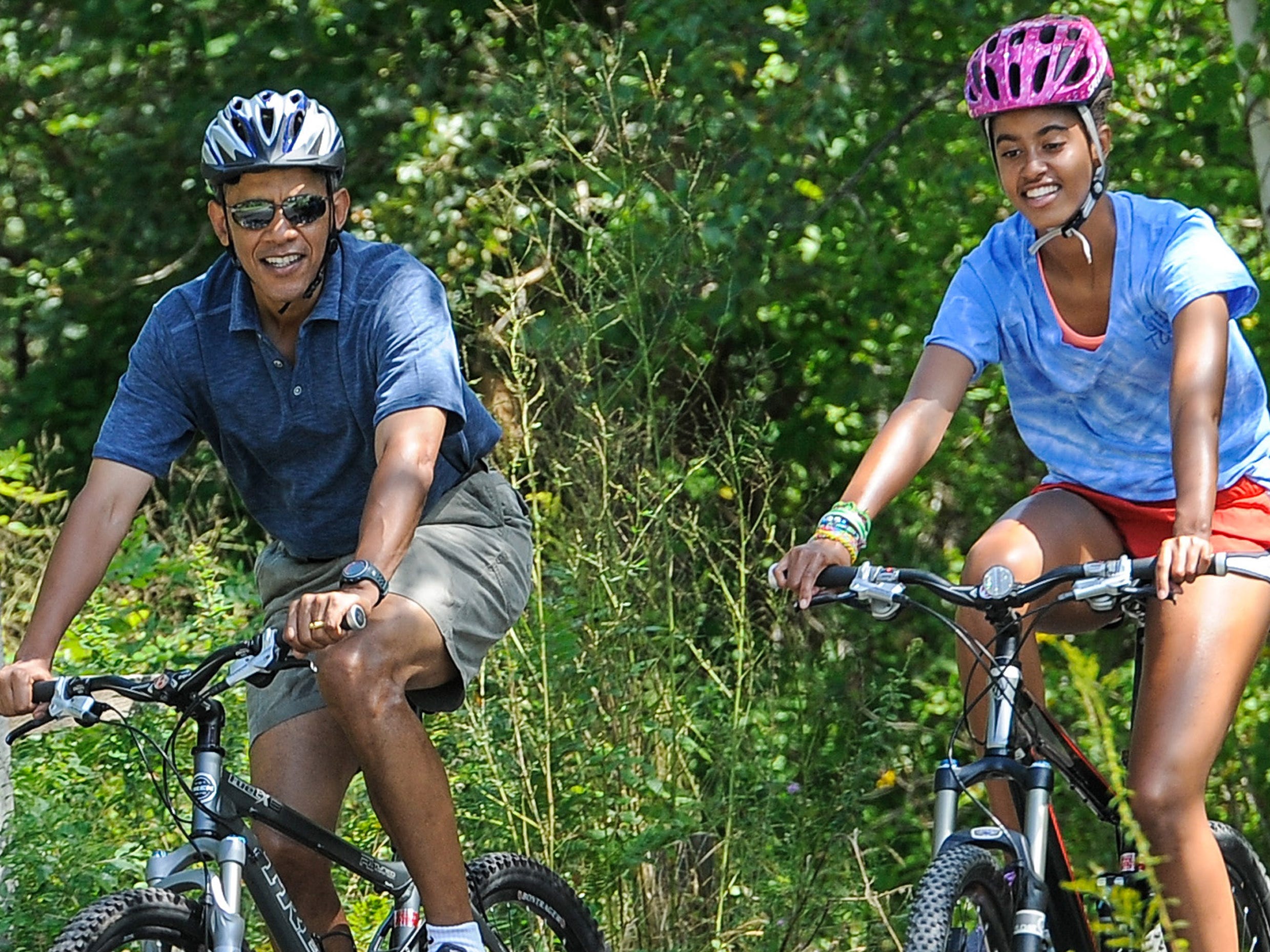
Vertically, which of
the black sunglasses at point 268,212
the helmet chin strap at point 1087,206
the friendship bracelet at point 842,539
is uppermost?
the black sunglasses at point 268,212

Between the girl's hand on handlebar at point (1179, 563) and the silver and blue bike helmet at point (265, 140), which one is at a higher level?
the silver and blue bike helmet at point (265, 140)

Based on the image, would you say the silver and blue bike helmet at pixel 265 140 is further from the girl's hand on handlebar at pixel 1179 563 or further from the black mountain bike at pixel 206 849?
the girl's hand on handlebar at pixel 1179 563

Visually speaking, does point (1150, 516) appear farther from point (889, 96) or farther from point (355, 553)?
point (889, 96)

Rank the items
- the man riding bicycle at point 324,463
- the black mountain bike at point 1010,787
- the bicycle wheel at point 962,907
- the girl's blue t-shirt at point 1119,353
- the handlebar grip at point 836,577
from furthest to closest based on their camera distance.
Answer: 1. the girl's blue t-shirt at point 1119,353
2. the man riding bicycle at point 324,463
3. the handlebar grip at point 836,577
4. the black mountain bike at point 1010,787
5. the bicycle wheel at point 962,907

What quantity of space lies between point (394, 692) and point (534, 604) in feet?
5.60

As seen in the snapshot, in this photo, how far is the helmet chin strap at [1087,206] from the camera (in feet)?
12.8

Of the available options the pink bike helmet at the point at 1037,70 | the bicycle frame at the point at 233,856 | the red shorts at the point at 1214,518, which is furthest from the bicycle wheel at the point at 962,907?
the pink bike helmet at the point at 1037,70

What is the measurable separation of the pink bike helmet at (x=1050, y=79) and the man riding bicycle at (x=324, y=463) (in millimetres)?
1226

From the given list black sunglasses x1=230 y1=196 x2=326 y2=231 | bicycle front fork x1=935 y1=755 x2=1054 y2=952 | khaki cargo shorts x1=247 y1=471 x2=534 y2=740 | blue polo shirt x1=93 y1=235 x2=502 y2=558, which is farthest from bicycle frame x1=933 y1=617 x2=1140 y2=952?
black sunglasses x1=230 y1=196 x2=326 y2=231

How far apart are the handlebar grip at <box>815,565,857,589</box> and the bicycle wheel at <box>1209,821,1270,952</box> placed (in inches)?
45.6

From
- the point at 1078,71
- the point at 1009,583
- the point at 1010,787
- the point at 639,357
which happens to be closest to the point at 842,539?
the point at 1009,583

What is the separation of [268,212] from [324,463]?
1.75 ft

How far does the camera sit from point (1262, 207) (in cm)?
717

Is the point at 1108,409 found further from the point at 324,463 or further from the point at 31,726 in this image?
the point at 31,726
